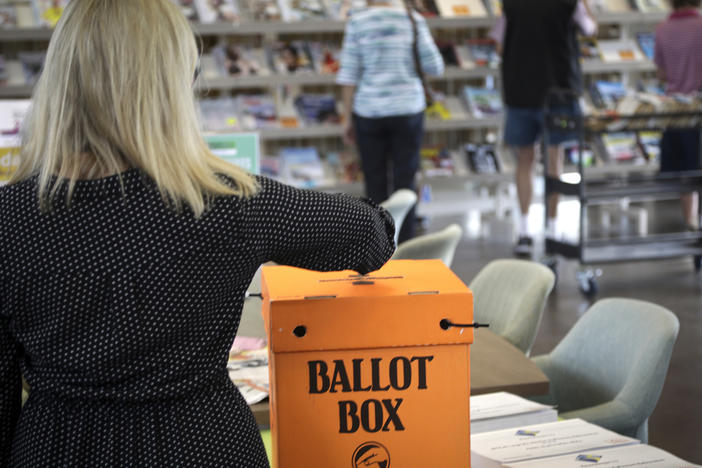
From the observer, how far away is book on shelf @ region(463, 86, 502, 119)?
6895 mm

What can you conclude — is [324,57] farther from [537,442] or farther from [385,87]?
[537,442]

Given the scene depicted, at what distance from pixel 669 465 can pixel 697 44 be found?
4698 mm

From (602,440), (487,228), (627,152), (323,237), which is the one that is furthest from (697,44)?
(323,237)

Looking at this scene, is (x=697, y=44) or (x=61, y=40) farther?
(x=697, y=44)

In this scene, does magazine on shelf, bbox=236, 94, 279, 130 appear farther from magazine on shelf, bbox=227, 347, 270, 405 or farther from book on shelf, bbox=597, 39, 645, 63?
magazine on shelf, bbox=227, 347, 270, 405

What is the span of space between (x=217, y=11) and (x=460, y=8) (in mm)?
1879

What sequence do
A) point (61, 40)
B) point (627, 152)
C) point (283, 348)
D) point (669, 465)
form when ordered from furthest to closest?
point (627, 152), point (669, 465), point (283, 348), point (61, 40)

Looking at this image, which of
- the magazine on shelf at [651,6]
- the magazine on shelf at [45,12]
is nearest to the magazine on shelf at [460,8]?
the magazine on shelf at [651,6]

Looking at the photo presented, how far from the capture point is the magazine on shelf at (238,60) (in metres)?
6.36

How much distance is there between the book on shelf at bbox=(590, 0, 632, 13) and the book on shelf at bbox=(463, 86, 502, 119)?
105 cm

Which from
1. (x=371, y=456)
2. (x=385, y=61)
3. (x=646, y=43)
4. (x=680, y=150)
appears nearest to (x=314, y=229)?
(x=371, y=456)

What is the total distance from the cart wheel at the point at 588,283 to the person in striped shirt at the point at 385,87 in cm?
107

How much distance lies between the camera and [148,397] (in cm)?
122

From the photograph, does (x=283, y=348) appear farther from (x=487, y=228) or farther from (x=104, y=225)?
(x=487, y=228)
